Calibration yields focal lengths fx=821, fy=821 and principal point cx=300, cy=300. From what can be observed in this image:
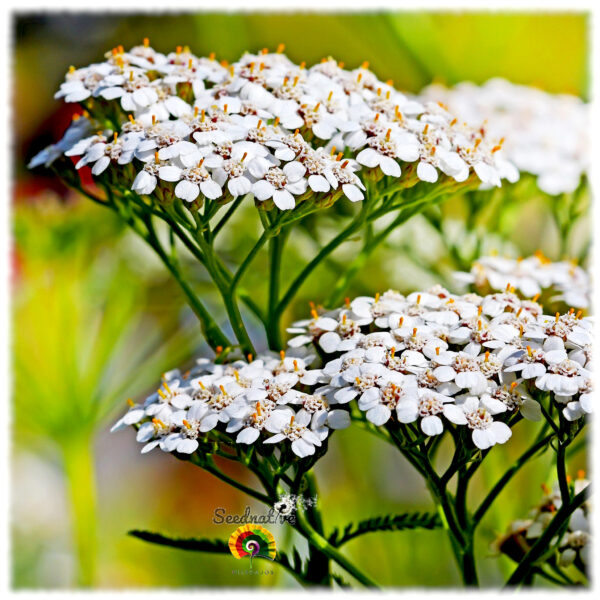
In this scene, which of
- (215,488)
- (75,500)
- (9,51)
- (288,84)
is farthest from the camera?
(215,488)

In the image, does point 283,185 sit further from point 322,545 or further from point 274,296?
point 322,545

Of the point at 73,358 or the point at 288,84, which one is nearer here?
the point at 288,84

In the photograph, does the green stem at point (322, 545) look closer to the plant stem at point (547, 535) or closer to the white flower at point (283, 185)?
the plant stem at point (547, 535)

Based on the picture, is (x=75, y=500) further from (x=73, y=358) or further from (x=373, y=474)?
(x=373, y=474)

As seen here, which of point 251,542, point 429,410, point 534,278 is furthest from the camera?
point 534,278

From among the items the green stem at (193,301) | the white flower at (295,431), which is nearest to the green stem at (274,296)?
the green stem at (193,301)

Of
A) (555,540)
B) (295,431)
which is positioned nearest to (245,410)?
(295,431)

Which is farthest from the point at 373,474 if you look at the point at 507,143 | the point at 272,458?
the point at 272,458
